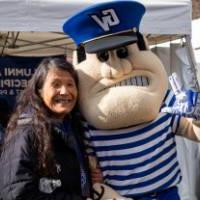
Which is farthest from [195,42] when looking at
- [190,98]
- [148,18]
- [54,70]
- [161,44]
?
[54,70]

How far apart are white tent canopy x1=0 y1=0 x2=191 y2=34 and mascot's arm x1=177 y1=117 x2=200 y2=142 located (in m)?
1.29

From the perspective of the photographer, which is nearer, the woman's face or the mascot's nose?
the woman's face

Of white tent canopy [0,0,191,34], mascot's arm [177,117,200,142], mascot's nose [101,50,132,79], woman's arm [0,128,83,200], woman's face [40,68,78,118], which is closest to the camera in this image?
woman's arm [0,128,83,200]

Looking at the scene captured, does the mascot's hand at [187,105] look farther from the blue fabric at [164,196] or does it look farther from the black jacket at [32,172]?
the black jacket at [32,172]

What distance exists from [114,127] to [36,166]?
0.49 metres

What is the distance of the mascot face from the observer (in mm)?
2227

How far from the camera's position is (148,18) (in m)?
3.62

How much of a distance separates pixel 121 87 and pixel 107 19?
1.02ft

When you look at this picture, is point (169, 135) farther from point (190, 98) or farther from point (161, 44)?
point (161, 44)

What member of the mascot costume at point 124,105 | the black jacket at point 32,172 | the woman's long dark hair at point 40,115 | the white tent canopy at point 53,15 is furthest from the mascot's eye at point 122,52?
the white tent canopy at point 53,15

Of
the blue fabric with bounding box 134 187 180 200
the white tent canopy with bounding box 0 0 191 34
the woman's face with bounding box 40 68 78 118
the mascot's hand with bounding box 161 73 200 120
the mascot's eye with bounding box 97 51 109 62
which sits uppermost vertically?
the white tent canopy with bounding box 0 0 191 34

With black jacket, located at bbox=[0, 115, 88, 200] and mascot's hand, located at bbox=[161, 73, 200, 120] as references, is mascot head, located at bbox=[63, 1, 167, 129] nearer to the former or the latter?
mascot's hand, located at bbox=[161, 73, 200, 120]

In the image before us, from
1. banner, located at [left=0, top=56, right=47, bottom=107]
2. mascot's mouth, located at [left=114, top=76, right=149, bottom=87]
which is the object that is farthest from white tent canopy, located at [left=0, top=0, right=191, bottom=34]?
mascot's mouth, located at [left=114, top=76, right=149, bottom=87]

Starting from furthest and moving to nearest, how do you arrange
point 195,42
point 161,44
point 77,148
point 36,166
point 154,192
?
point 195,42
point 161,44
point 154,192
point 77,148
point 36,166
